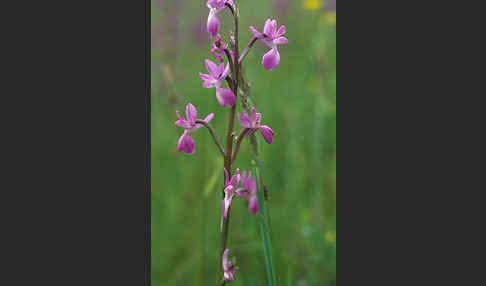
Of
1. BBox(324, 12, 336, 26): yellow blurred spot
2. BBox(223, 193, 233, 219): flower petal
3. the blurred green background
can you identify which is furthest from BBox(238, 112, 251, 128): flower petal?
BBox(324, 12, 336, 26): yellow blurred spot

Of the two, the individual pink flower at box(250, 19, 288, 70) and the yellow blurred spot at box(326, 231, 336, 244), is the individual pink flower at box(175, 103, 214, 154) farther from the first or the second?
the yellow blurred spot at box(326, 231, 336, 244)

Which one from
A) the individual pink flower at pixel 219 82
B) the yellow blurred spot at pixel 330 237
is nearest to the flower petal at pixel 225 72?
the individual pink flower at pixel 219 82

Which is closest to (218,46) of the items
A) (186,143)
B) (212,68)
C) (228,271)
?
(212,68)

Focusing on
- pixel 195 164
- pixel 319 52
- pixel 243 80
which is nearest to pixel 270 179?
pixel 195 164

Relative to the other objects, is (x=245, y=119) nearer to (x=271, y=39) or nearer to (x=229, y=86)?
(x=229, y=86)

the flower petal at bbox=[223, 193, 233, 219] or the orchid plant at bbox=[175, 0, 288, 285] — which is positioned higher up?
the orchid plant at bbox=[175, 0, 288, 285]

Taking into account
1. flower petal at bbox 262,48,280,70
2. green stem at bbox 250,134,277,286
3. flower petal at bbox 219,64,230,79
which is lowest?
green stem at bbox 250,134,277,286

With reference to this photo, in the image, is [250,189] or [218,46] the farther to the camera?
[250,189]
